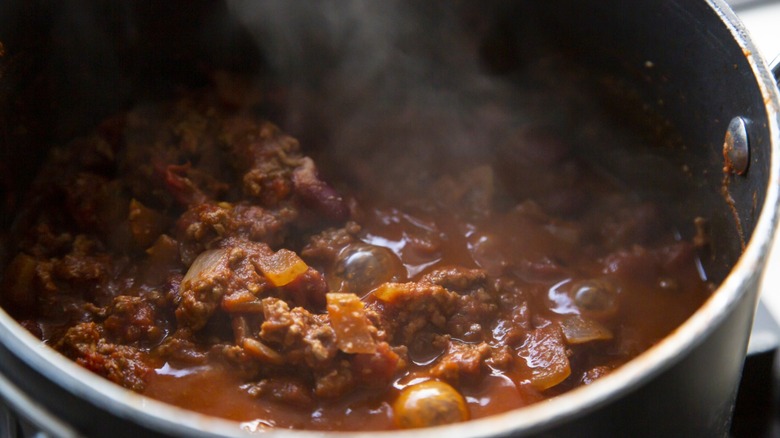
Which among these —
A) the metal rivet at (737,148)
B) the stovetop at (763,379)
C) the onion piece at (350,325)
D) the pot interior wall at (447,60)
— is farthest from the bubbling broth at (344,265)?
the metal rivet at (737,148)

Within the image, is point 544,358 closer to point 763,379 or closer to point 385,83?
point 763,379

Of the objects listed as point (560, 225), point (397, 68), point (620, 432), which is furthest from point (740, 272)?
point (397, 68)

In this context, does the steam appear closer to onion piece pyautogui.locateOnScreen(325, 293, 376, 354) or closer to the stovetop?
onion piece pyautogui.locateOnScreen(325, 293, 376, 354)

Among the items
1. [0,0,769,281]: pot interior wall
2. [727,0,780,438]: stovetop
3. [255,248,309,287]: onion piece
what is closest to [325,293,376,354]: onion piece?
[255,248,309,287]: onion piece

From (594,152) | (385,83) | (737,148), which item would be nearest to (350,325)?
(737,148)

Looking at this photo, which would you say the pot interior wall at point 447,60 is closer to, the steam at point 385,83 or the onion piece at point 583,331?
the steam at point 385,83

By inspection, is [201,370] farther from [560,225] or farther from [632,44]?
[632,44]
